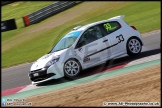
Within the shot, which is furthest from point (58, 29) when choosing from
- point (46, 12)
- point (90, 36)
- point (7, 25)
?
point (90, 36)

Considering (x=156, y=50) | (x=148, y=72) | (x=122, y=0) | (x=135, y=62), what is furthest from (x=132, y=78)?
(x=122, y=0)

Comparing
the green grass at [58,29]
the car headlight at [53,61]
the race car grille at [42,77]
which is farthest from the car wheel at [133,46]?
the green grass at [58,29]

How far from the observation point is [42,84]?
11539 millimetres

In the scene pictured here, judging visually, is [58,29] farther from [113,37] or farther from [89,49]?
[89,49]

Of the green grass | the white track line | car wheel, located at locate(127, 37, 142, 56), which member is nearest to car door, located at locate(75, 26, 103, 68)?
the white track line

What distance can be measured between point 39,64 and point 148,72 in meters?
3.58

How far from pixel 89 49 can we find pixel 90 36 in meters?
0.52

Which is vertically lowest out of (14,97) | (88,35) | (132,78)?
(14,97)

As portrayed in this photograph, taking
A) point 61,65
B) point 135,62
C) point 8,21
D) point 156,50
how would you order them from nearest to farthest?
point 61,65 < point 135,62 < point 156,50 < point 8,21

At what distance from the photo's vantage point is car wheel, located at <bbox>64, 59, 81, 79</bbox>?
36.4 feet

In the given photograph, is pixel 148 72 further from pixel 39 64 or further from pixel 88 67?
pixel 39 64

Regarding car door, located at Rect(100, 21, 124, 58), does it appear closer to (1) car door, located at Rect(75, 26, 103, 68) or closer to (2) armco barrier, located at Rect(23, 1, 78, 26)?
(1) car door, located at Rect(75, 26, 103, 68)

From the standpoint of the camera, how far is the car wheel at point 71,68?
36.4 feet

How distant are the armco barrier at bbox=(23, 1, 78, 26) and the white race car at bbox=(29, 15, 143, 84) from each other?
2098 cm
